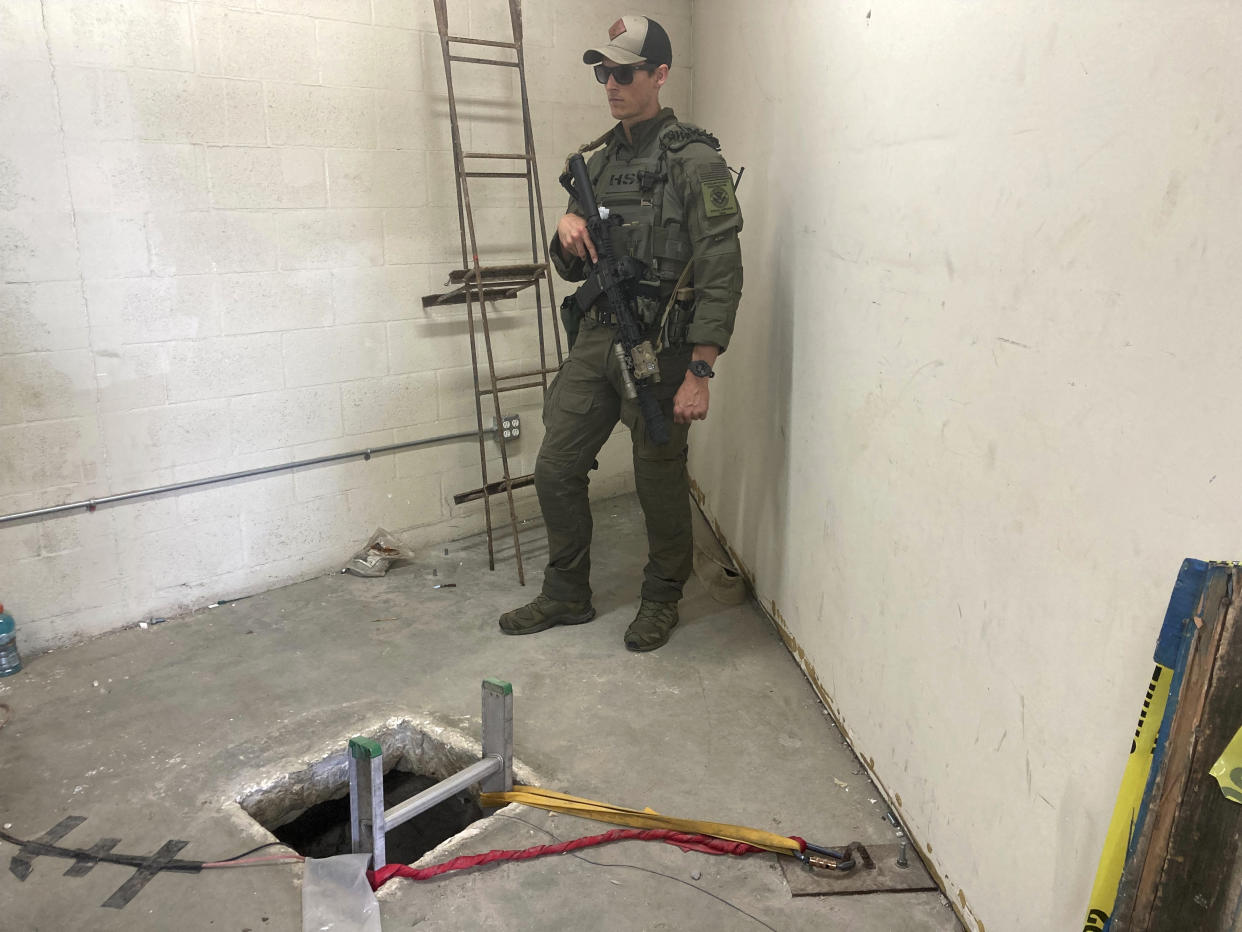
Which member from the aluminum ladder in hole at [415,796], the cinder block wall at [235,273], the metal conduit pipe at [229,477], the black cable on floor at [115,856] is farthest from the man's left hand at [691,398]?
the black cable on floor at [115,856]

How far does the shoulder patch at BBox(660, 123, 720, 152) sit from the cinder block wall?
3.57 ft

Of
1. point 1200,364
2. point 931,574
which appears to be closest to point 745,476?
point 931,574

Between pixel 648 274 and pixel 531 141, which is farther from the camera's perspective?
pixel 531 141

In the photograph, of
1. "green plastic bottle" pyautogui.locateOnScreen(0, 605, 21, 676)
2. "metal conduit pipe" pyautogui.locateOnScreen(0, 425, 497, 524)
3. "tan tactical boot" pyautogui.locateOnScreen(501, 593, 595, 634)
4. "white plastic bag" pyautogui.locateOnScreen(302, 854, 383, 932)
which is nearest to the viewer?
"white plastic bag" pyautogui.locateOnScreen(302, 854, 383, 932)

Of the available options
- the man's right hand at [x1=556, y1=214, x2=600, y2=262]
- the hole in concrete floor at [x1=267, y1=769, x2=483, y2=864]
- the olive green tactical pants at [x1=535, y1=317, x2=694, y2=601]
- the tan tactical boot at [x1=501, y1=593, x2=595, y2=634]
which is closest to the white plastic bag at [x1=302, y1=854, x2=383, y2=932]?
the hole in concrete floor at [x1=267, y1=769, x2=483, y2=864]

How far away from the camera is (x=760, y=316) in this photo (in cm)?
287

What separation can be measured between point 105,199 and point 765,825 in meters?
2.45

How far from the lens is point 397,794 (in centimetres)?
232

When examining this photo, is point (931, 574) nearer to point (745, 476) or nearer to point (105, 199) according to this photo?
point (745, 476)

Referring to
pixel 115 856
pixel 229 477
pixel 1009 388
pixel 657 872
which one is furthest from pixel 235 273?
pixel 1009 388

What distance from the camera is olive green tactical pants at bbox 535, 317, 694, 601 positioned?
261 cm

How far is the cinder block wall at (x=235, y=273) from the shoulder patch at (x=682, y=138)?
3.57 ft

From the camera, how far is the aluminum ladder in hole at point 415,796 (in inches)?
67.2

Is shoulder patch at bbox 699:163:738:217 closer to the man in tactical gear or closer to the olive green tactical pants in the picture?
the man in tactical gear
